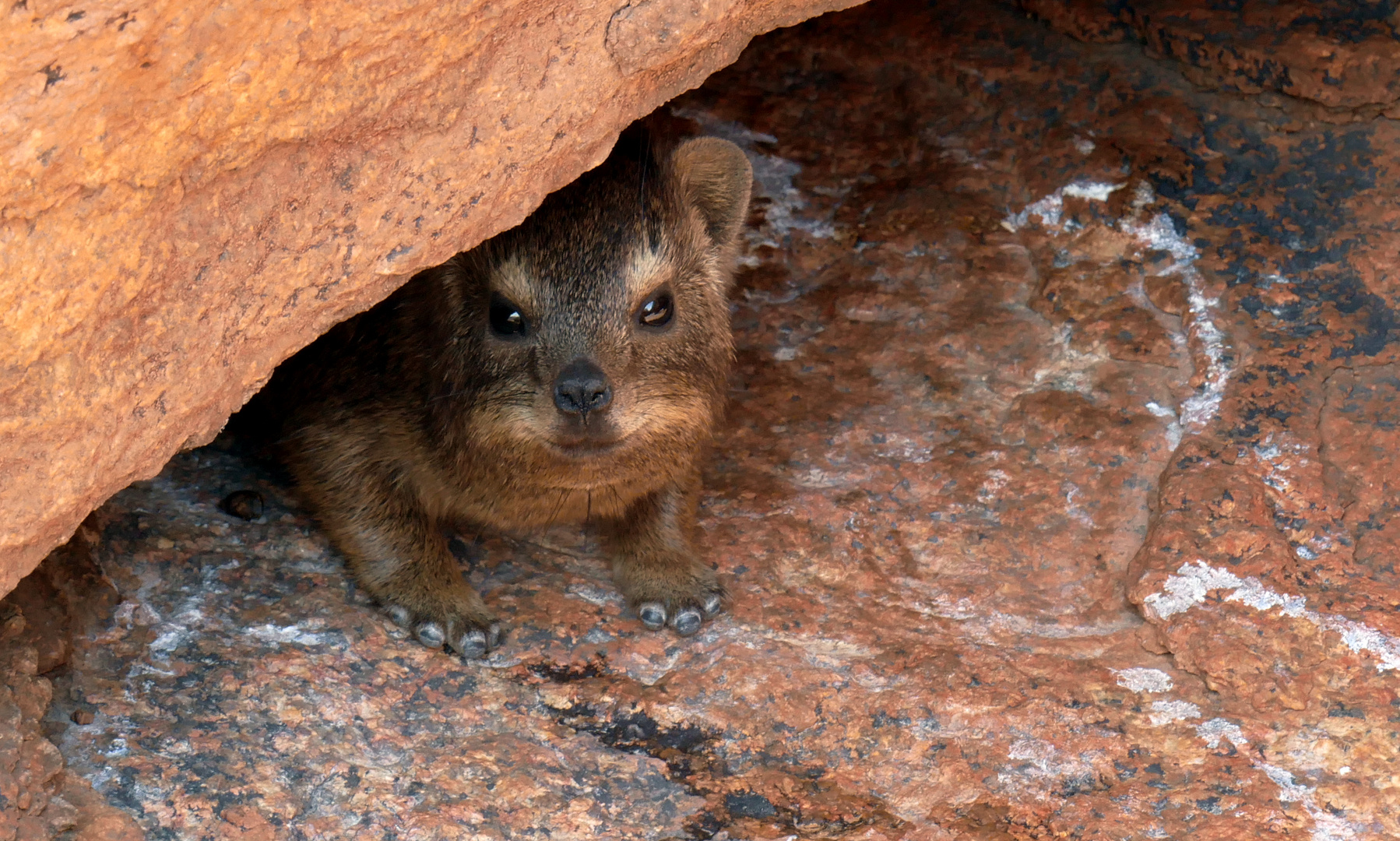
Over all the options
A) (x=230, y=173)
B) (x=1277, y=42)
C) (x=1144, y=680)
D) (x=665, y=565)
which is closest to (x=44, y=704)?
(x=230, y=173)

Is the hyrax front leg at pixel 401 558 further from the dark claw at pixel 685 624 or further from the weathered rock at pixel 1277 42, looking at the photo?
the weathered rock at pixel 1277 42

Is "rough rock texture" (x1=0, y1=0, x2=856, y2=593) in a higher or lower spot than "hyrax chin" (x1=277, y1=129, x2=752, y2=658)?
higher

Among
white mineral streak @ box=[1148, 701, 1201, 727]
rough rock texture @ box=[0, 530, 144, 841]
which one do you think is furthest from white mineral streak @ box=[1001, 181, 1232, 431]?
rough rock texture @ box=[0, 530, 144, 841]

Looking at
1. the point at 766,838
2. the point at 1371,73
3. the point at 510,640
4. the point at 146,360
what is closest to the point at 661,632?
the point at 510,640

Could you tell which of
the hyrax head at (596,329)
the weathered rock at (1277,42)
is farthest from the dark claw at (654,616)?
the weathered rock at (1277,42)

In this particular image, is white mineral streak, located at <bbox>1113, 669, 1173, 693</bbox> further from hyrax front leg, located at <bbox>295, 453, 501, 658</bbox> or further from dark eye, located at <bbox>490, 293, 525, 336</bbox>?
dark eye, located at <bbox>490, 293, 525, 336</bbox>

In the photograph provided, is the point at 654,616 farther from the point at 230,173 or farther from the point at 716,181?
the point at 230,173

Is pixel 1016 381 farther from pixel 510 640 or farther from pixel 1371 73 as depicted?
pixel 510 640
